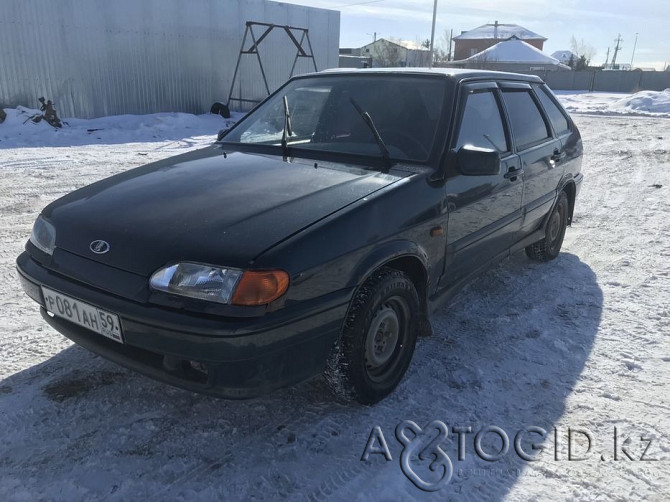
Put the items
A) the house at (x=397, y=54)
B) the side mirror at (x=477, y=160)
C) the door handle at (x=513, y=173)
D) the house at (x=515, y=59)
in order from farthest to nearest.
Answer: the house at (x=397, y=54), the house at (x=515, y=59), the door handle at (x=513, y=173), the side mirror at (x=477, y=160)

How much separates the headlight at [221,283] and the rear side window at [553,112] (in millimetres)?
3550

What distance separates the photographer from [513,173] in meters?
3.83

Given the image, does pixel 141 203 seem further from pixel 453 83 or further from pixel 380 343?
pixel 453 83

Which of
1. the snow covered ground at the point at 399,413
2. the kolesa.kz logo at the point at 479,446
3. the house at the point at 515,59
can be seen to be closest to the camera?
the snow covered ground at the point at 399,413

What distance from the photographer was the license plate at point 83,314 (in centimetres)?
229

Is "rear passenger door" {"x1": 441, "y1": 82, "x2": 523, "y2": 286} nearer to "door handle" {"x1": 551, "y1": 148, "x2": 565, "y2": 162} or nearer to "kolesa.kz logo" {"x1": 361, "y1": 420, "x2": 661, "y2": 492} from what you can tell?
"door handle" {"x1": 551, "y1": 148, "x2": 565, "y2": 162}

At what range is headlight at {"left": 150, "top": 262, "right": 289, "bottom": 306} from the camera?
212 cm

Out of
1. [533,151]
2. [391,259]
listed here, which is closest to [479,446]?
[391,259]

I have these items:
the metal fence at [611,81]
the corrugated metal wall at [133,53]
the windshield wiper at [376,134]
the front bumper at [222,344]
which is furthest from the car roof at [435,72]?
the metal fence at [611,81]

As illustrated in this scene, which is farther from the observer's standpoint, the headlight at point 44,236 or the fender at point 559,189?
the fender at point 559,189

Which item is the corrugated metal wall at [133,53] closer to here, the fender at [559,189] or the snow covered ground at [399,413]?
the snow covered ground at [399,413]

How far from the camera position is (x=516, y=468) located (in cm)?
238

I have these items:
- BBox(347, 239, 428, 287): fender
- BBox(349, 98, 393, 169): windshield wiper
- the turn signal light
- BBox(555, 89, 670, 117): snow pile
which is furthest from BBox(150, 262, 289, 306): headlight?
BBox(555, 89, 670, 117): snow pile

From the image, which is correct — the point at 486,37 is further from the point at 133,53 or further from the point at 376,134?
the point at 376,134
